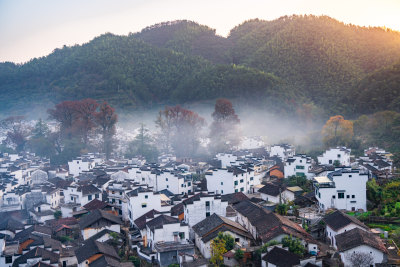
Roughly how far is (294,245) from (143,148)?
70.3 feet

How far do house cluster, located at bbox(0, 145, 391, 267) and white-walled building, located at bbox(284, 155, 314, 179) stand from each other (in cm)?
5

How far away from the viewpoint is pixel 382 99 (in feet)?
122

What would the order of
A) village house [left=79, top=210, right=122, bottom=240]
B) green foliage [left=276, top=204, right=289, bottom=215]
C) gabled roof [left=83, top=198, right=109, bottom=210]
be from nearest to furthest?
village house [left=79, top=210, right=122, bottom=240] < green foliage [left=276, top=204, right=289, bottom=215] < gabled roof [left=83, top=198, right=109, bottom=210]

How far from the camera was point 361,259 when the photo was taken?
44.2 feet

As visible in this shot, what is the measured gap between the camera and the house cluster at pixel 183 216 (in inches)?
590

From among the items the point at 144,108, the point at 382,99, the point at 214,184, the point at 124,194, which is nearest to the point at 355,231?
the point at 214,184

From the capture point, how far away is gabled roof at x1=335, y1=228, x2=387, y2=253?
13742 mm

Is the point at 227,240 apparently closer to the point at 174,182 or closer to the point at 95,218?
the point at 95,218

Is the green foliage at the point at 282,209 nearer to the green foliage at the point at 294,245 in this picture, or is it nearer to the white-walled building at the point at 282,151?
the green foliage at the point at 294,245

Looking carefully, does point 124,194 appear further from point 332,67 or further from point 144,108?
point 332,67

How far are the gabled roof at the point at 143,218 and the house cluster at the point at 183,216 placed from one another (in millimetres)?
66

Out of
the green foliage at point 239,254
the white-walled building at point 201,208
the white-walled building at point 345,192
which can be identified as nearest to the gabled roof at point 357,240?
the green foliage at point 239,254

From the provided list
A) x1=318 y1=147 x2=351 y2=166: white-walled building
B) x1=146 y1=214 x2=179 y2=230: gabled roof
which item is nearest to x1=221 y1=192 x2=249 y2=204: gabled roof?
x1=146 y1=214 x2=179 y2=230: gabled roof

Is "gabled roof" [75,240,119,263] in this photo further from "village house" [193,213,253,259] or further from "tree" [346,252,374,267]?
"tree" [346,252,374,267]
